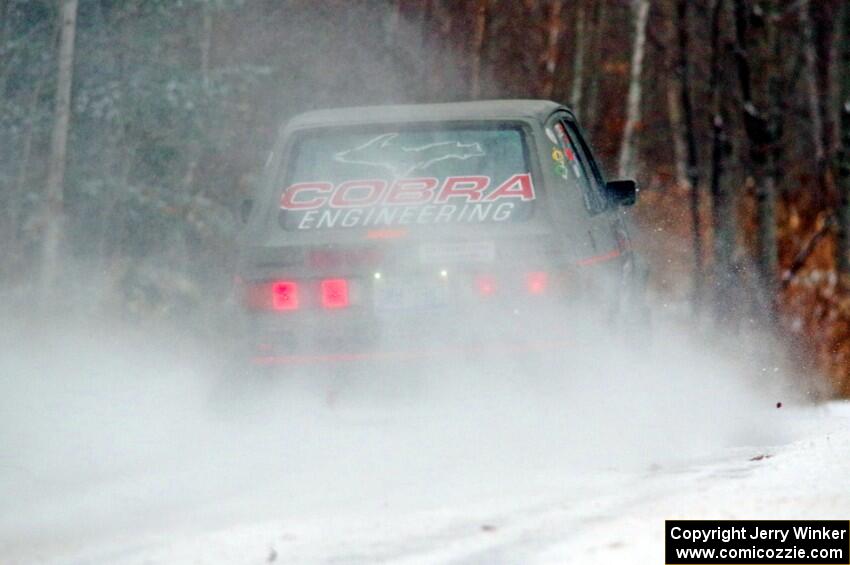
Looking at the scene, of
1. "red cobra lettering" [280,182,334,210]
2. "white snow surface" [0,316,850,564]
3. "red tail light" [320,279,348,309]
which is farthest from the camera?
"red cobra lettering" [280,182,334,210]

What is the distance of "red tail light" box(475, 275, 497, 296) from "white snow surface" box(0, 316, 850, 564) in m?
0.39

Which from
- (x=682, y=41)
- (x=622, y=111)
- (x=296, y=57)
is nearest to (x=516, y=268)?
(x=682, y=41)

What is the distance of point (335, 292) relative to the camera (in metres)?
7.83

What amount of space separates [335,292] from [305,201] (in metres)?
0.56

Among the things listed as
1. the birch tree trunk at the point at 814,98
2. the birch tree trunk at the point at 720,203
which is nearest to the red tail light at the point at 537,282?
the birch tree trunk at the point at 720,203

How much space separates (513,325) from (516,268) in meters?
0.28

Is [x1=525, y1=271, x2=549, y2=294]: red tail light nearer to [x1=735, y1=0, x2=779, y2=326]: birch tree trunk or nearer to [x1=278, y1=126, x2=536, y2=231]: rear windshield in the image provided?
[x1=278, y1=126, x2=536, y2=231]: rear windshield

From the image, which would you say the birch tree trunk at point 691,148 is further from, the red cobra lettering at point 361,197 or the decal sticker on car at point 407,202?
the red cobra lettering at point 361,197

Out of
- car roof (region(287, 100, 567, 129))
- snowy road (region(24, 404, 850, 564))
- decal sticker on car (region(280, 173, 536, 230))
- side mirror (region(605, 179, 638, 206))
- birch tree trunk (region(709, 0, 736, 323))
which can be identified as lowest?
snowy road (region(24, 404, 850, 564))

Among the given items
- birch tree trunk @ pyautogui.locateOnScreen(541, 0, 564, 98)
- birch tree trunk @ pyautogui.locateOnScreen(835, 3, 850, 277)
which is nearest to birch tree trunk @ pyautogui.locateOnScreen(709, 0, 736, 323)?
birch tree trunk @ pyautogui.locateOnScreen(835, 3, 850, 277)

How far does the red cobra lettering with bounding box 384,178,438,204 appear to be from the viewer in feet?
26.1

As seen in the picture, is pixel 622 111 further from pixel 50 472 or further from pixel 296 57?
pixel 50 472

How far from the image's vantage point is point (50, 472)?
801cm

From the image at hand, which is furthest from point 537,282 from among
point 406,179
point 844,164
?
point 844,164
